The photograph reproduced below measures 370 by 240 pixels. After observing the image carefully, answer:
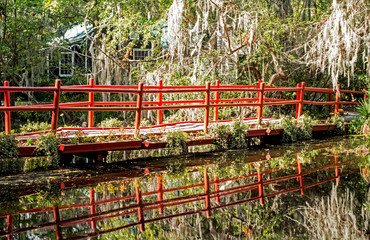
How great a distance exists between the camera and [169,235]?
16.9ft

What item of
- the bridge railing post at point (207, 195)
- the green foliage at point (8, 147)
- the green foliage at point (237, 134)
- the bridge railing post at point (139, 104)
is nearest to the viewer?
the bridge railing post at point (207, 195)

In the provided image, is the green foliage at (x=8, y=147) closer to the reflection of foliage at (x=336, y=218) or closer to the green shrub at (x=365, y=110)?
the reflection of foliage at (x=336, y=218)

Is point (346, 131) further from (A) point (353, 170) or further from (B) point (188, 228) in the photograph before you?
(B) point (188, 228)

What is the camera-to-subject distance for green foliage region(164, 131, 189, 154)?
32.3 feet

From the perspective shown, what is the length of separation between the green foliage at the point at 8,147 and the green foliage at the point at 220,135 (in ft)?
14.8

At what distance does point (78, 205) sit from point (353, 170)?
16.6 ft

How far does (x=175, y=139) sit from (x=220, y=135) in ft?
4.62

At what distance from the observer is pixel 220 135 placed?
1090cm

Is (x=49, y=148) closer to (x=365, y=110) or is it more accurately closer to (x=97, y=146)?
(x=97, y=146)

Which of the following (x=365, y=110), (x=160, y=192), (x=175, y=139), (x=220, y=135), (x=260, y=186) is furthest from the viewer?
(x=365, y=110)

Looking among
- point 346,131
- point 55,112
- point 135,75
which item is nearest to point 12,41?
point 135,75

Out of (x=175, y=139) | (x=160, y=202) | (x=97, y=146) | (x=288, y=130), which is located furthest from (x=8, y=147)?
(x=288, y=130)

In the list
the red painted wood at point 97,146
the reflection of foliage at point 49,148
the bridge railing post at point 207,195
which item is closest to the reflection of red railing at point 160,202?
the bridge railing post at point 207,195

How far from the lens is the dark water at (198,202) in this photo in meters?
5.23
